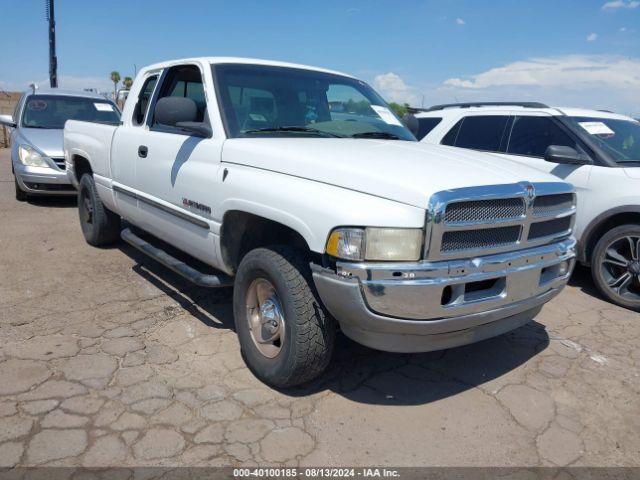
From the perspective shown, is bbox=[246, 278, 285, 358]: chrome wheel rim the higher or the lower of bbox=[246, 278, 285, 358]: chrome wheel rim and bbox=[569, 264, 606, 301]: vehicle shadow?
the higher

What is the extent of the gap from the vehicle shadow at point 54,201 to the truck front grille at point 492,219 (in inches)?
288

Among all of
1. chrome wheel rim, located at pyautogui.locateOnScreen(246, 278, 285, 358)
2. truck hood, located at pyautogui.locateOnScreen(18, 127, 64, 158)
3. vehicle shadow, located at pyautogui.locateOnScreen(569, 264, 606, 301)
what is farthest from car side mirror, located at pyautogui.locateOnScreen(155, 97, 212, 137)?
truck hood, located at pyautogui.locateOnScreen(18, 127, 64, 158)

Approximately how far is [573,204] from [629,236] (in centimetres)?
182

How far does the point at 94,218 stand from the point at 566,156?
494 cm

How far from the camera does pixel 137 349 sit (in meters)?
3.64

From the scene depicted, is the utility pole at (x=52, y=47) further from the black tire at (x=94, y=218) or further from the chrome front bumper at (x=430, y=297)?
the chrome front bumper at (x=430, y=297)

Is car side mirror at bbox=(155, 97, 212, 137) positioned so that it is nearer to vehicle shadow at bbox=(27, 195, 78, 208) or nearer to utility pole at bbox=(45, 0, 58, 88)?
vehicle shadow at bbox=(27, 195, 78, 208)

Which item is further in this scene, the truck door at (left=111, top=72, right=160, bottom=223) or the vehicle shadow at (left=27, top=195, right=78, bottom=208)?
the vehicle shadow at (left=27, top=195, right=78, bottom=208)

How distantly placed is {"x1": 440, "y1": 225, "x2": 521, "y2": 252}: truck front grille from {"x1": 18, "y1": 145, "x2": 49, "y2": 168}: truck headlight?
23.2 feet

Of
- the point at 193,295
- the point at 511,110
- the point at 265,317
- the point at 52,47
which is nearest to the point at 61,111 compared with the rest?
the point at 193,295

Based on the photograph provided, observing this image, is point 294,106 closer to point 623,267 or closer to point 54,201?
point 623,267

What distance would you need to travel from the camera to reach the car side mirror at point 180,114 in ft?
11.3

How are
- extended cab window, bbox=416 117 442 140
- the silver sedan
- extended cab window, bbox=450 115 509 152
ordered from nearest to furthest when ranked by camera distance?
extended cab window, bbox=450 115 509 152 < extended cab window, bbox=416 117 442 140 < the silver sedan

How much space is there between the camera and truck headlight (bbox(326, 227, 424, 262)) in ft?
8.36
